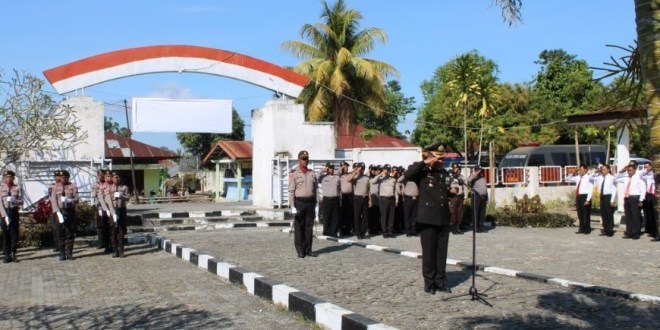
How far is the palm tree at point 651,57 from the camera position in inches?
117

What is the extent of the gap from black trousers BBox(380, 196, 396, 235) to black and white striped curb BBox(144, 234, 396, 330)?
5294 mm

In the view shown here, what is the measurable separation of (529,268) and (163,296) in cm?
535

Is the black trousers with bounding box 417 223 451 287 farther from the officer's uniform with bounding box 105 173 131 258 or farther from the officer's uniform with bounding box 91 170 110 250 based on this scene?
the officer's uniform with bounding box 91 170 110 250

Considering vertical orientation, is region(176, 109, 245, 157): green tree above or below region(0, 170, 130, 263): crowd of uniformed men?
above

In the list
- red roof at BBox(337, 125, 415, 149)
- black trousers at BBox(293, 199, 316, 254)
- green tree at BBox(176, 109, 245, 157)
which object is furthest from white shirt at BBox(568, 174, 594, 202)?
green tree at BBox(176, 109, 245, 157)

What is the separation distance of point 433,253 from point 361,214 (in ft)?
25.9

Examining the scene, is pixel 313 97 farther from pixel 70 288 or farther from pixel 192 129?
pixel 70 288

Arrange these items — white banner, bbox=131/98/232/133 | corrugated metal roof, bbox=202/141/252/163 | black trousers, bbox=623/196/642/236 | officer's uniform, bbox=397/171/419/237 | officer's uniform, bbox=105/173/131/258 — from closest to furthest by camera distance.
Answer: officer's uniform, bbox=105/173/131/258, black trousers, bbox=623/196/642/236, officer's uniform, bbox=397/171/419/237, white banner, bbox=131/98/232/133, corrugated metal roof, bbox=202/141/252/163

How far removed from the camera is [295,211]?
39.3 feet

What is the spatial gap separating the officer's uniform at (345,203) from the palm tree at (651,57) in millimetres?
13273

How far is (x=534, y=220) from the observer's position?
744 inches

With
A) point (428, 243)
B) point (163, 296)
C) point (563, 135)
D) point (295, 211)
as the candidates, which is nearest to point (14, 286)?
point (163, 296)

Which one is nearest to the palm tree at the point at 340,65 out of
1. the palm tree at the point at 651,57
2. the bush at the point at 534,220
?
the bush at the point at 534,220

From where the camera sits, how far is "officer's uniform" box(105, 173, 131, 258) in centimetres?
1338
